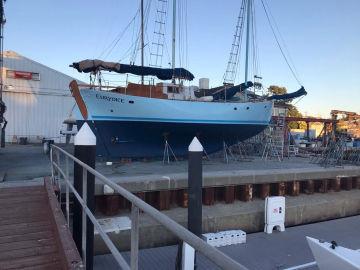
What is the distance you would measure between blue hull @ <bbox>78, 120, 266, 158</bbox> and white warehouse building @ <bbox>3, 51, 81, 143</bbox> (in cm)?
1476

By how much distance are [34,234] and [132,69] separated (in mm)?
12161

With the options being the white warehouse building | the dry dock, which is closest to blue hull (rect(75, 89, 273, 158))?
the dry dock

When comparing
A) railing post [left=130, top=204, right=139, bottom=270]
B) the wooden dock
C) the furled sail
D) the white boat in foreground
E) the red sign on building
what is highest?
the red sign on building

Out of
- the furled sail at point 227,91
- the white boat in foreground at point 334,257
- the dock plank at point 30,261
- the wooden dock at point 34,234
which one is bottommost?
the white boat in foreground at point 334,257

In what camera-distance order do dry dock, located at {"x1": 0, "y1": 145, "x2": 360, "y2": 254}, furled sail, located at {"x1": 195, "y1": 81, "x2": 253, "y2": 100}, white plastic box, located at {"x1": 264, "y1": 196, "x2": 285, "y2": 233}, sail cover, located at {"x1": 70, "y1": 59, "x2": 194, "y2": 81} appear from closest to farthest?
1. dry dock, located at {"x1": 0, "y1": 145, "x2": 360, "y2": 254}
2. white plastic box, located at {"x1": 264, "y1": 196, "x2": 285, "y2": 233}
3. sail cover, located at {"x1": 70, "y1": 59, "x2": 194, "y2": 81}
4. furled sail, located at {"x1": 195, "y1": 81, "x2": 253, "y2": 100}

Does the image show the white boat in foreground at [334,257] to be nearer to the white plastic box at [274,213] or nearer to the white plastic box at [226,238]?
the white plastic box at [226,238]

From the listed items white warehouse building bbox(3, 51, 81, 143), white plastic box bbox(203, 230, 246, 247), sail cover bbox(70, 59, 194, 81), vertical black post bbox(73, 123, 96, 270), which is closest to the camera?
vertical black post bbox(73, 123, 96, 270)

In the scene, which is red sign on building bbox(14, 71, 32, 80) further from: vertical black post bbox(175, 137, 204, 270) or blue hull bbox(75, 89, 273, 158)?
vertical black post bbox(175, 137, 204, 270)

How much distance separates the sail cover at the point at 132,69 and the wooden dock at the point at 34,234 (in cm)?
928

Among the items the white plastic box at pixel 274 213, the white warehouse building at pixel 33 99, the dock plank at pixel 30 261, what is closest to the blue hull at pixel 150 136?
the white plastic box at pixel 274 213

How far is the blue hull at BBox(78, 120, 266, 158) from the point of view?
14391 mm

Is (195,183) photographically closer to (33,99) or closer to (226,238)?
(226,238)

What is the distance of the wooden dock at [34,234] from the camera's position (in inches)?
143

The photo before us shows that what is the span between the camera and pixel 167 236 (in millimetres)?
8484
